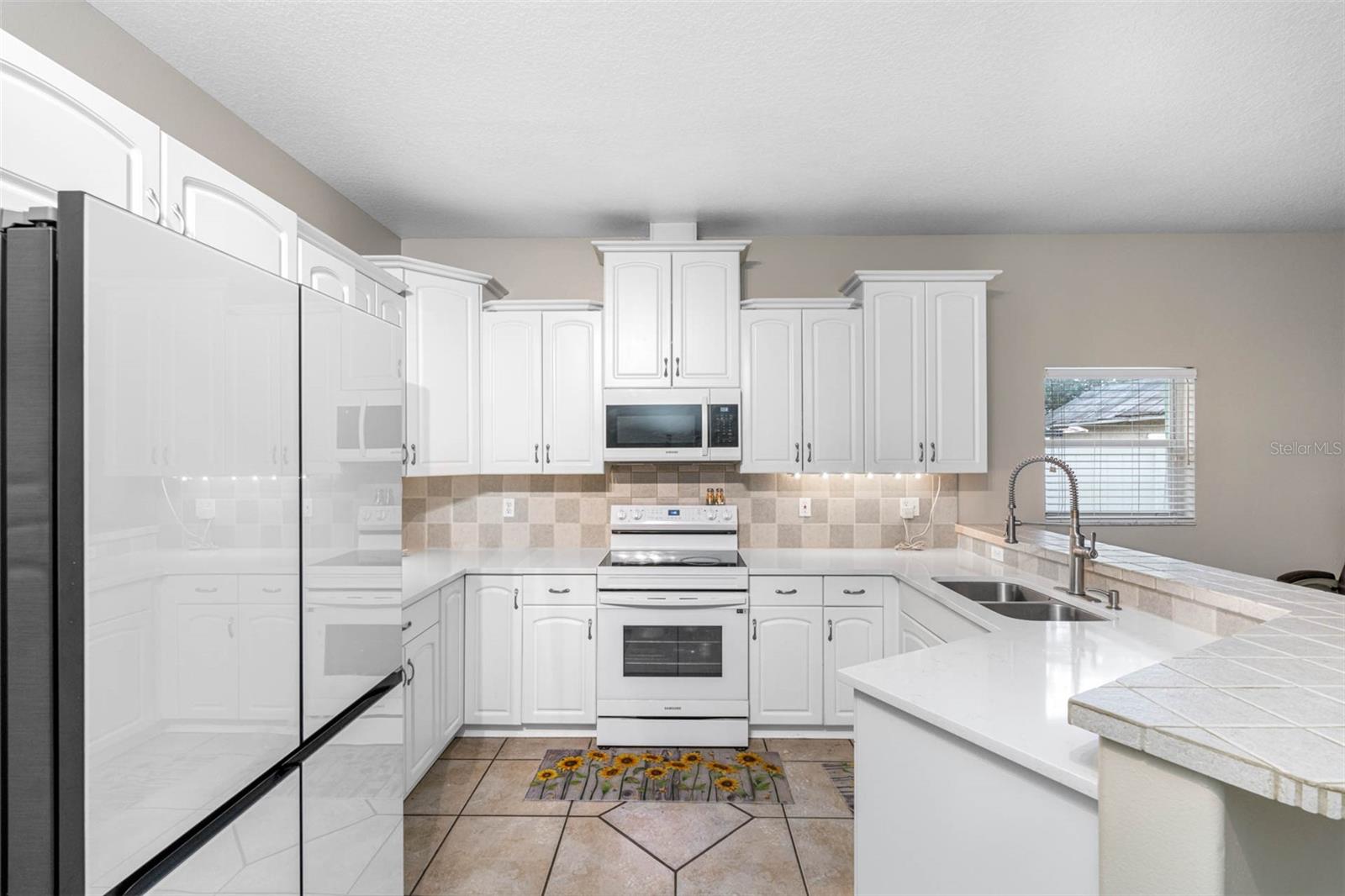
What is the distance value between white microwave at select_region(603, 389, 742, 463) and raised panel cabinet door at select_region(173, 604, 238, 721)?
2.27 metres

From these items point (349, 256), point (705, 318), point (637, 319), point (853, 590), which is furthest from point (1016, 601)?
point (349, 256)

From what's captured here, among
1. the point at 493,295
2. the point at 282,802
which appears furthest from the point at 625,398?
the point at 282,802

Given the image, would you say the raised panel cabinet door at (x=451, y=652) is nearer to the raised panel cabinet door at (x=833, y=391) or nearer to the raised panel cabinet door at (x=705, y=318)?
the raised panel cabinet door at (x=705, y=318)

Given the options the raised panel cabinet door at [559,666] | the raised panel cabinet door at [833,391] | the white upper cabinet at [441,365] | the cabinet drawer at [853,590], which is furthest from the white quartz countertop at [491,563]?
the raised panel cabinet door at [833,391]

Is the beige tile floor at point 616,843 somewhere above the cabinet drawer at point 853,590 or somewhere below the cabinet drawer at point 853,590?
below

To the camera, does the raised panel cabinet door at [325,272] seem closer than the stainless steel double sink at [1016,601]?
Yes

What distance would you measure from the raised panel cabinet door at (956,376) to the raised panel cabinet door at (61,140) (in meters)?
3.11

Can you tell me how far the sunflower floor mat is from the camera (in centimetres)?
249

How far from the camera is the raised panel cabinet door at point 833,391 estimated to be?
3197 millimetres

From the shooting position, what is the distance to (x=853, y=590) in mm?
2924

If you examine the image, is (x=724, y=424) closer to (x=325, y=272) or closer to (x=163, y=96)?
(x=325, y=272)

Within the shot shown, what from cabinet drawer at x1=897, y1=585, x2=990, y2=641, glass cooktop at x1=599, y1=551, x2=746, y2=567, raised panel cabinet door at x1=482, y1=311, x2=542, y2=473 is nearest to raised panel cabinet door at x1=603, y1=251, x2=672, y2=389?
raised panel cabinet door at x1=482, y1=311, x2=542, y2=473

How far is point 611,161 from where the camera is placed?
2.60 m

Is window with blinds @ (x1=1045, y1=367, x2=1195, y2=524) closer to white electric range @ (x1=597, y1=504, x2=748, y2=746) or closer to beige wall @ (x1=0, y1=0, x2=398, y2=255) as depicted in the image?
white electric range @ (x1=597, y1=504, x2=748, y2=746)
